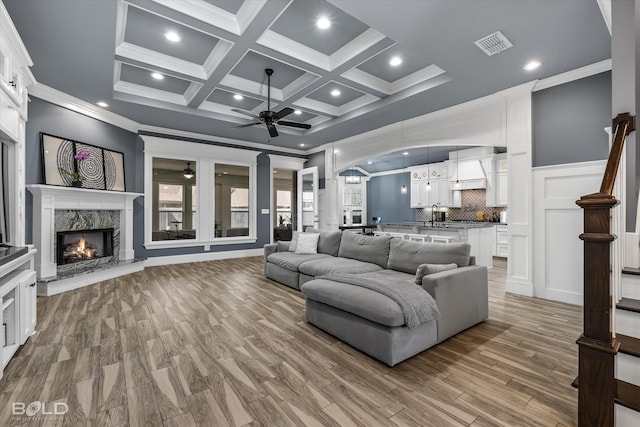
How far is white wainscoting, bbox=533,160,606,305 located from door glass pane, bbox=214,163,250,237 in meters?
6.16

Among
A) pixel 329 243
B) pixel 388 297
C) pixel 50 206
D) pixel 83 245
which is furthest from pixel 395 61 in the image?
pixel 83 245

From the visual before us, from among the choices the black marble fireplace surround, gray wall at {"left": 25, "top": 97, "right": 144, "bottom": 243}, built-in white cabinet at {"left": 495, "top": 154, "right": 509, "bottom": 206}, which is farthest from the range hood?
the black marble fireplace surround

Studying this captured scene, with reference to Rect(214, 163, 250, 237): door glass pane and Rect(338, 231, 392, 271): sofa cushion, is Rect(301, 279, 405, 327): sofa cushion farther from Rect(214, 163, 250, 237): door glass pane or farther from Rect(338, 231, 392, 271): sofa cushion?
Rect(214, 163, 250, 237): door glass pane

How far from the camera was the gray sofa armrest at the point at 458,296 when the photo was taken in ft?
8.38

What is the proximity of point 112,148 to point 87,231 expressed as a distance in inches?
63.1

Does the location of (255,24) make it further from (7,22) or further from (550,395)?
(550,395)

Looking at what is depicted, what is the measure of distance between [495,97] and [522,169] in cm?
115

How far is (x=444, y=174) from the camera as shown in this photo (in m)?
8.61

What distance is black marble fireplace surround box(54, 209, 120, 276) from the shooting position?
4.73m

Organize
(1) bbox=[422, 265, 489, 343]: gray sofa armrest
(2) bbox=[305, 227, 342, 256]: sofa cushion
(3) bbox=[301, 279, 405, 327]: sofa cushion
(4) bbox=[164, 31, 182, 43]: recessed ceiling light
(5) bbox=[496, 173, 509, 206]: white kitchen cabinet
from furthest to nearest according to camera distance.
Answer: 1. (5) bbox=[496, 173, 509, 206]: white kitchen cabinet
2. (2) bbox=[305, 227, 342, 256]: sofa cushion
3. (4) bbox=[164, 31, 182, 43]: recessed ceiling light
4. (1) bbox=[422, 265, 489, 343]: gray sofa armrest
5. (3) bbox=[301, 279, 405, 327]: sofa cushion

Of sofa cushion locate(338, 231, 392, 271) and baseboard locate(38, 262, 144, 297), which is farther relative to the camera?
baseboard locate(38, 262, 144, 297)

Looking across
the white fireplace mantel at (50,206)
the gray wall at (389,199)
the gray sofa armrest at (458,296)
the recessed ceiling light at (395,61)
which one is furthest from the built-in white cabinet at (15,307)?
the gray wall at (389,199)

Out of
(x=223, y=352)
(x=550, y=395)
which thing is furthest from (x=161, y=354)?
(x=550, y=395)

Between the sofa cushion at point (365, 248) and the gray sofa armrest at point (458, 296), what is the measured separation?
1.17 meters
